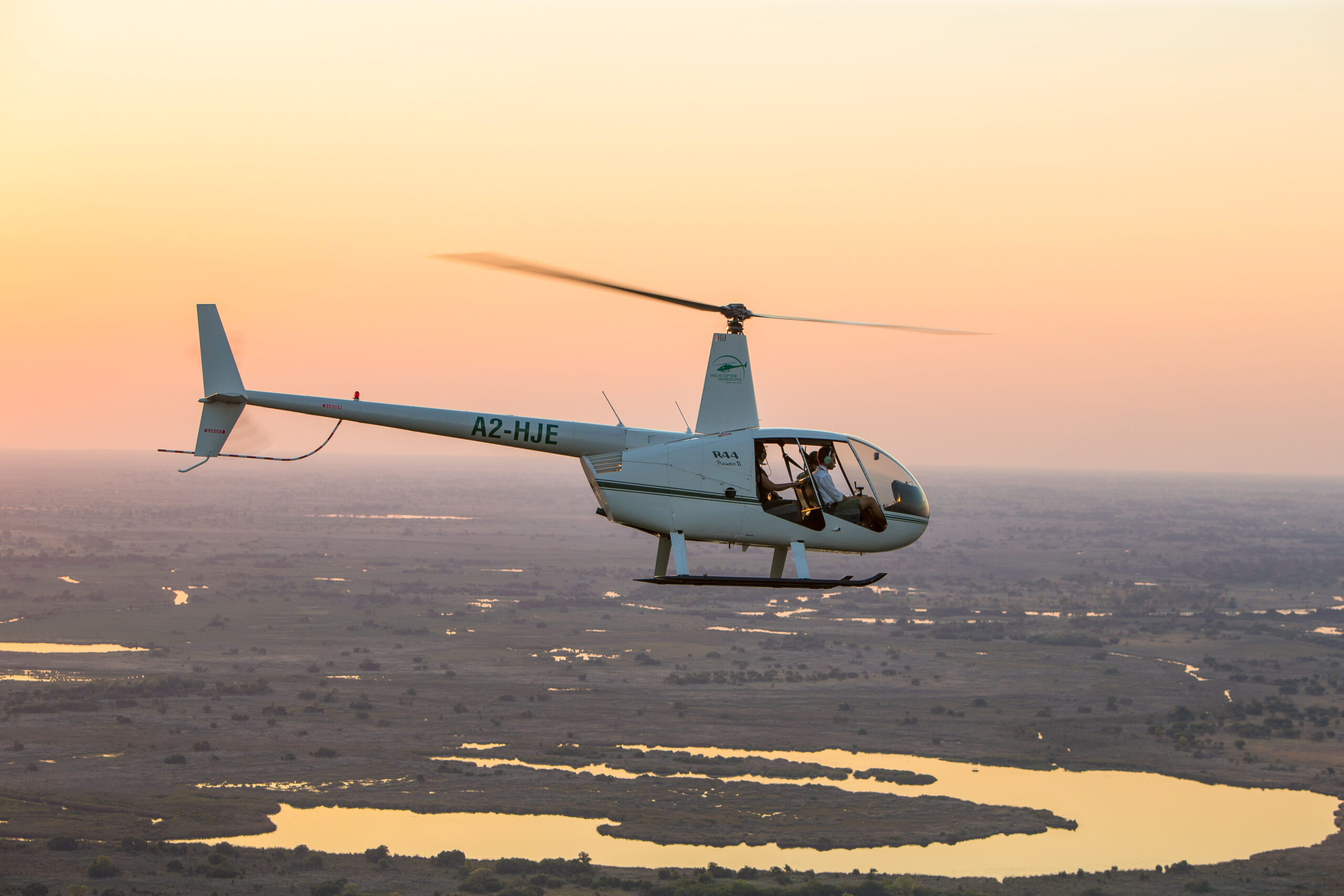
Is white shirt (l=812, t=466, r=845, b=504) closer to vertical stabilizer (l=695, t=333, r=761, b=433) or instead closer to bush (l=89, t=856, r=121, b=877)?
vertical stabilizer (l=695, t=333, r=761, b=433)

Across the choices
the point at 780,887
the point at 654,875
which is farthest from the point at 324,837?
the point at 780,887

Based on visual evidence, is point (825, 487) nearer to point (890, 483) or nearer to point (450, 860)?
Answer: point (890, 483)

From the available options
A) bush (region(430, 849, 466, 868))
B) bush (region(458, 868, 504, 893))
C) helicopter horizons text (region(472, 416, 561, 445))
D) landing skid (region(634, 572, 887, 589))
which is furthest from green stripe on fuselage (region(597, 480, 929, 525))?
bush (region(430, 849, 466, 868))

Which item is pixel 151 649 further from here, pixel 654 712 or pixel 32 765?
pixel 654 712

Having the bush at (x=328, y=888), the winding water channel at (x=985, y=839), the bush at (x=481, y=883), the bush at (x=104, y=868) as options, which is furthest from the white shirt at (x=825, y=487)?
the bush at (x=104, y=868)

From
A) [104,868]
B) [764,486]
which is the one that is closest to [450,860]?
[104,868]

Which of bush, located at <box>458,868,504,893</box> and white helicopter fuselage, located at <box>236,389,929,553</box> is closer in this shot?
white helicopter fuselage, located at <box>236,389,929,553</box>

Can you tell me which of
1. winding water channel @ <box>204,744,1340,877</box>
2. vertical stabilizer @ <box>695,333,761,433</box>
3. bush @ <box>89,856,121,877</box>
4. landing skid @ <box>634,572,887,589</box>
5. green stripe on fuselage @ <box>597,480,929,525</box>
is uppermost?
vertical stabilizer @ <box>695,333,761,433</box>
